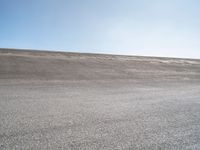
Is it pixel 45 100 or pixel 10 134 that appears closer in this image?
pixel 10 134

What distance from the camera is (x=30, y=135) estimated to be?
482 centimetres

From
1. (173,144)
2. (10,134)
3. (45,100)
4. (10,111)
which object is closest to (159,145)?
(173,144)

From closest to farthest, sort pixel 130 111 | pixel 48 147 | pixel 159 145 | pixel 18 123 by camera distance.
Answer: pixel 48 147, pixel 159 145, pixel 18 123, pixel 130 111

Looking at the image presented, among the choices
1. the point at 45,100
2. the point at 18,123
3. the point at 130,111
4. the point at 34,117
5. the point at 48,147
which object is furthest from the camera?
the point at 45,100

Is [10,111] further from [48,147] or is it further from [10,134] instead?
[48,147]

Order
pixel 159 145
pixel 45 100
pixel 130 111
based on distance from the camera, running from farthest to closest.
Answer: pixel 45 100 → pixel 130 111 → pixel 159 145

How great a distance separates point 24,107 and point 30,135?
2852mm

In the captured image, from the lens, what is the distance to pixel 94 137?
15.8ft

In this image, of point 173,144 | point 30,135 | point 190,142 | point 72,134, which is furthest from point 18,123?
point 190,142

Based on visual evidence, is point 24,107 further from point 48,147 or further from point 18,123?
point 48,147

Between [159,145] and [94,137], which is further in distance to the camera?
[94,137]

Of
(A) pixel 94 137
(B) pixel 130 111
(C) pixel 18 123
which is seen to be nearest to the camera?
(A) pixel 94 137

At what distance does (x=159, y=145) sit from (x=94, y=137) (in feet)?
4.57

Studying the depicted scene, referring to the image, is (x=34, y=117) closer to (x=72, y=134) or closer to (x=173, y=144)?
(x=72, y=134)
